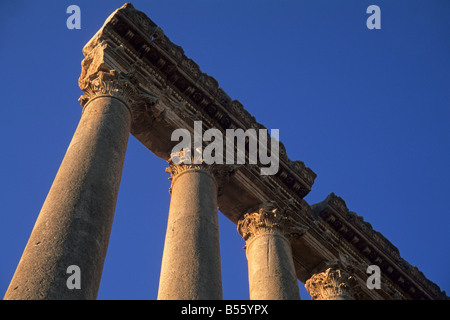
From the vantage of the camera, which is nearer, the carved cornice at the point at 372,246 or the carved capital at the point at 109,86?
the carved capital at the point at 109,86

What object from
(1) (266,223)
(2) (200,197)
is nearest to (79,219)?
(2) (200,197)

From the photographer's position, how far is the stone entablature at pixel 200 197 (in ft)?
60.4

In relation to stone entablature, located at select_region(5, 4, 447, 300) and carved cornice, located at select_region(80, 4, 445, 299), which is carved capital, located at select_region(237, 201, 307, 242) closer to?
stone entablature, located at select_region(5, 4, 447, 300)

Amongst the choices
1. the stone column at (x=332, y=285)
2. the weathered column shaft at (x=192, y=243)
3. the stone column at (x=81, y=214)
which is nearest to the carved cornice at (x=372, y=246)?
the stone column at (x=332, y=285)

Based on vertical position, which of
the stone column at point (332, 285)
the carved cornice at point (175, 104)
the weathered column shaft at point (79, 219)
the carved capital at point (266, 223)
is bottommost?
the weathered column shaft at point (79, 219)

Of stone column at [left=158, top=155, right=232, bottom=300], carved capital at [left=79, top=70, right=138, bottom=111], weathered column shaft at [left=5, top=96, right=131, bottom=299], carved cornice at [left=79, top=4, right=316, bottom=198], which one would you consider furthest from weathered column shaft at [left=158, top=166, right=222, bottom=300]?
carved cornice at [left=79, top=4, right=316, bottom=198]

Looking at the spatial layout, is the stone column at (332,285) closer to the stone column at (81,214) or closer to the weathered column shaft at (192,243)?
the weathered column shaft at (192,243)

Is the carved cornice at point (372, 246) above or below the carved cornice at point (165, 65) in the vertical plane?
below

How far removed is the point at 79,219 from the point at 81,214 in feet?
0.82

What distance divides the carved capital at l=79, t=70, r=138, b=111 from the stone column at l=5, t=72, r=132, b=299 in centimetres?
38

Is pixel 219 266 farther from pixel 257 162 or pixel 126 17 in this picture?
pixel 126 17

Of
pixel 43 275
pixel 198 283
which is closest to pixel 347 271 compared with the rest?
pixel 198 283

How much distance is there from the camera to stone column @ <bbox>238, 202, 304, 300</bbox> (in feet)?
75.9
